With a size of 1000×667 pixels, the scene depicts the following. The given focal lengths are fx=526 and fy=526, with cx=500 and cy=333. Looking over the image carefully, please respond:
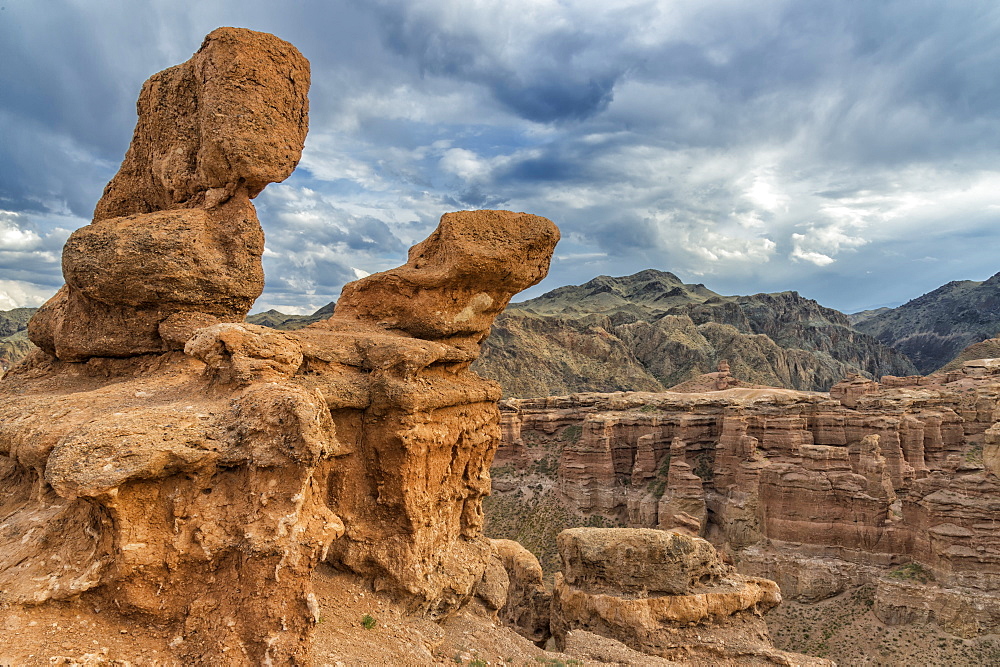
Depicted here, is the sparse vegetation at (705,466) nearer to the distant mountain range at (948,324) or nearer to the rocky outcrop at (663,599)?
the rocky outcrop at (663,599)

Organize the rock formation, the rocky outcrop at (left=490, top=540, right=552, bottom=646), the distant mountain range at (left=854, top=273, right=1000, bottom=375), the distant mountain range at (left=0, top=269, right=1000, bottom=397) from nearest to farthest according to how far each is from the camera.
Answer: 1. the rock formation
2. the rocky outcrop at (left=490, top=540, right=552, bottom=646)
3. the distant mountain range at (left=0, top=269, right=1000, bottom=397)
4. the distant mountain range at (left=854, top=273, right=1000, bottom=375)

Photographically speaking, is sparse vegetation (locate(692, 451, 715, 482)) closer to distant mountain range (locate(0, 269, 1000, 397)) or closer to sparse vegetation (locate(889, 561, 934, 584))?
sparse vegetation (locate(889, 561, 934, 584))

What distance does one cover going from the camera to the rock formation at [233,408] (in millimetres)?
6363

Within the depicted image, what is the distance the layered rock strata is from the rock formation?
79.1ft

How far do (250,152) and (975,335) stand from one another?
190 meters

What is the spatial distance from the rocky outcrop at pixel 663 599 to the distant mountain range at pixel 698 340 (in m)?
63.5

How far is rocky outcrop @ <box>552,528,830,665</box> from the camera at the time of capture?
17.2 meters

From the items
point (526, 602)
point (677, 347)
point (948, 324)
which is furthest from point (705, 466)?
point (948, 324)

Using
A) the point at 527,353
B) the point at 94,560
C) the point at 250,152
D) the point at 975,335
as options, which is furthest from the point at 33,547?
the point at 975,335

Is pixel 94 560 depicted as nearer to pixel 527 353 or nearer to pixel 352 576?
pixel 352 576

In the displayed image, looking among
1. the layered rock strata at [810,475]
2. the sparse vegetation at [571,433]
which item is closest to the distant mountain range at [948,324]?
the layered rock strata at [810,475]

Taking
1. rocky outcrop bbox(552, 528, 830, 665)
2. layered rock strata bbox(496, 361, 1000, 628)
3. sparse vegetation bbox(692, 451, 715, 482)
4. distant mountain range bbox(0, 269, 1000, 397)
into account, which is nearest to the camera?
rocky outcrop bbox(552, 528, 830, 665)

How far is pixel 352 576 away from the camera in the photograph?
11.3m

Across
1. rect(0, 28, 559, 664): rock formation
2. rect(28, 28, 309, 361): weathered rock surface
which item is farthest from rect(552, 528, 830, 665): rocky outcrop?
rect(28, 28, 309, 361): weathered rock surface
